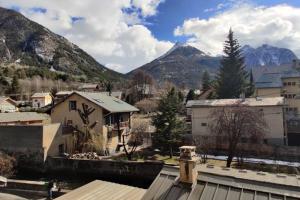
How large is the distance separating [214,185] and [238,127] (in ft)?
70.5

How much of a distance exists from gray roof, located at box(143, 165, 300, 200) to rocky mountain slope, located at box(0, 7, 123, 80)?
149 meters

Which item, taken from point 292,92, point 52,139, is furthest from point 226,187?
point 292,92

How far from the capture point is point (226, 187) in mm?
10250

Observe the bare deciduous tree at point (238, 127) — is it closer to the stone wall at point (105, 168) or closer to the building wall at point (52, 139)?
the stone wall at point (105, 168)

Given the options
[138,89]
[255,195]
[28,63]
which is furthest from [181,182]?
[28,63]

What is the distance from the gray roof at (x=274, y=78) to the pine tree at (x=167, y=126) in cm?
2248

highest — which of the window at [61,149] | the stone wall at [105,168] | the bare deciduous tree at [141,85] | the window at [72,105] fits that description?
the bare deciduous tree at [141,85]

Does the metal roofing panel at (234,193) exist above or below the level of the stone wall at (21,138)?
below

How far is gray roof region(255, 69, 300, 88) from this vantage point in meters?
51.1

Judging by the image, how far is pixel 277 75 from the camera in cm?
5316

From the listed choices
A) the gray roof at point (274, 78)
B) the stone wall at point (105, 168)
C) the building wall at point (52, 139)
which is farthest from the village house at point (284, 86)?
the building wall at point (52, 139)

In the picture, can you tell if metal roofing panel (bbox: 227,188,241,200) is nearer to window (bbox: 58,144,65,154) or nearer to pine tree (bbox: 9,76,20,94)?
window (bbox: 58,144,65,154)

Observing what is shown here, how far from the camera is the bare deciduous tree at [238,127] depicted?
30.7 m

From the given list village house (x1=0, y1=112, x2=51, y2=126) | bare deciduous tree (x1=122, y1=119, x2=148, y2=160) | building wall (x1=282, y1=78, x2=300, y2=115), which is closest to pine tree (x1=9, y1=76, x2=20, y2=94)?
village house (x1=0, y1=112, x2=51, y2=126)
